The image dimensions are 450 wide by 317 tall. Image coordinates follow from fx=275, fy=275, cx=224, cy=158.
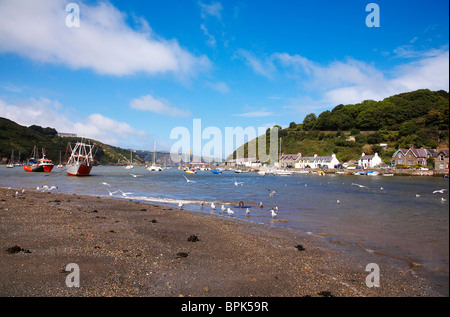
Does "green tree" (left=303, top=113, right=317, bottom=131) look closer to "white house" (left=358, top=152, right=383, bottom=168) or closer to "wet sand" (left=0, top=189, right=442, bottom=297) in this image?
"white house" (left=358, top=152, right=383, bottom=168)

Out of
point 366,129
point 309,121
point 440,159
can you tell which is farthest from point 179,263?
point 309,121

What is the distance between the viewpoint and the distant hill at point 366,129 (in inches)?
4508

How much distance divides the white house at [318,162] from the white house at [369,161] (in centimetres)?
998

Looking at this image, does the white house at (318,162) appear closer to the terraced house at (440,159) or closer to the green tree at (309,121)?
the terraced house at (440,159)

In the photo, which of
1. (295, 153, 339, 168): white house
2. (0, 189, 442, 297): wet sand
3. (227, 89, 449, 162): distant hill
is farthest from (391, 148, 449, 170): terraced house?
(0, 189, 442, 297): wet sand

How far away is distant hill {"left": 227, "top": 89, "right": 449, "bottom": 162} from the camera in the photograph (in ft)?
376

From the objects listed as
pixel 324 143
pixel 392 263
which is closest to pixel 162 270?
pixel 392 263

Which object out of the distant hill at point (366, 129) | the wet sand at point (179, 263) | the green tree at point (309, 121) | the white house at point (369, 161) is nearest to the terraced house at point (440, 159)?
the distant hill at point (366, 129)

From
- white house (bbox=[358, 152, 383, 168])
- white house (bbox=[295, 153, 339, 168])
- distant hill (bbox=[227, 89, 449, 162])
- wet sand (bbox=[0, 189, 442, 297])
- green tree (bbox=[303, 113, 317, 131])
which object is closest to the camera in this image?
Answer: wet sand (bbox=[0, 189, 442, 297])

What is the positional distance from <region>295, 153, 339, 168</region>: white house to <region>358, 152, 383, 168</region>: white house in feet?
32.7

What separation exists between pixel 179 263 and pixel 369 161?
115 metres

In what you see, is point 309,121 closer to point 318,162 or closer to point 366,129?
point 366,129

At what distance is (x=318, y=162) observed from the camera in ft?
402
